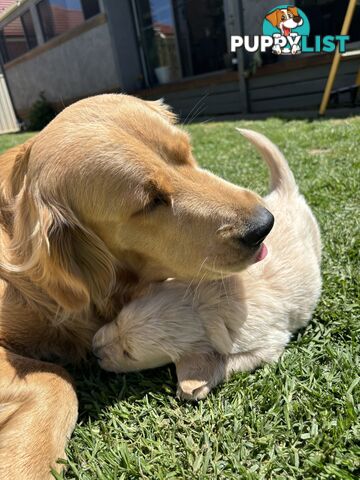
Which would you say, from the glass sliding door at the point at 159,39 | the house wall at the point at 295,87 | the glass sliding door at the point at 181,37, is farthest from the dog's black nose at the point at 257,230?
the glass sliding door at the point at 159,39

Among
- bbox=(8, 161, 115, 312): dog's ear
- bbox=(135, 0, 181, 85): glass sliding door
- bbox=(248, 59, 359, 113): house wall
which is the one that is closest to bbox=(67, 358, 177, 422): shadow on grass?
bbox=(8, 161, 115, 312): dog's ear

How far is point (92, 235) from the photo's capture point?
6.26 feet

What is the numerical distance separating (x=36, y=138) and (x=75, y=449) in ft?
4.35

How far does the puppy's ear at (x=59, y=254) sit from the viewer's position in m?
1.81

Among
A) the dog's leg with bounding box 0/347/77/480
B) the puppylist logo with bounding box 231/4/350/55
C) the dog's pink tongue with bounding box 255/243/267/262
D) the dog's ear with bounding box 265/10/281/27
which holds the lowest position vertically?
the dog's leg with bounding box 0/347/77/480

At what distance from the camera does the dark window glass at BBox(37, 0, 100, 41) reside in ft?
45.8

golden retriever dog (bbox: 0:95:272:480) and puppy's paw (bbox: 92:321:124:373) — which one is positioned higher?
golden retriever dog (bbox: 0:95:272:480)

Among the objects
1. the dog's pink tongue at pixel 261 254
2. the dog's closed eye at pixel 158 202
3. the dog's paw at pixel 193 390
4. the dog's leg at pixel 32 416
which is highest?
the dog's closed eye at pixel 158 202

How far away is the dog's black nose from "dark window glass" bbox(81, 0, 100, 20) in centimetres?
1387

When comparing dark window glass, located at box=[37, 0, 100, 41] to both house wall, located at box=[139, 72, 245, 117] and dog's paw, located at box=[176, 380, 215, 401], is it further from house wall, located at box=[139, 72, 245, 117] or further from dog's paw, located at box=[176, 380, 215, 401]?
dog's paw, located at box=[176, 380, 215, 401]

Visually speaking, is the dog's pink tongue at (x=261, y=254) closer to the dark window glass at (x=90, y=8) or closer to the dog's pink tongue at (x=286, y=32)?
the dog's pink tongue at (x=286, y=32)

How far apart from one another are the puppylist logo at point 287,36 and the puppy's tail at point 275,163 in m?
7.19

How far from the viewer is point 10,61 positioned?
66.5 ft

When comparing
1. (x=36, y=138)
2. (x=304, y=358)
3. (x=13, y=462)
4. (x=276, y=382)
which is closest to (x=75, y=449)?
(x=13, y=462)
